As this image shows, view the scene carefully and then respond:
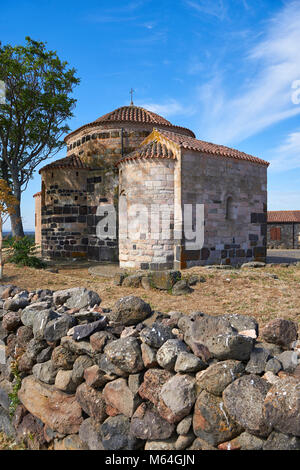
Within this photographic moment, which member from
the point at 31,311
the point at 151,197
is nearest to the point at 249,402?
the point at 31,311

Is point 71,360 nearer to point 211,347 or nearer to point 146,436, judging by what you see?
point 146,436

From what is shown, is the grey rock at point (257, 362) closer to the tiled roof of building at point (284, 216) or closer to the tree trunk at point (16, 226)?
the tree trunk at point (16, 226)

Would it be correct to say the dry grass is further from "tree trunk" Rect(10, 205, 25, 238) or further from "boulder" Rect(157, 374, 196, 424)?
"tree trunk" Rect(10, 205, 25, 238)

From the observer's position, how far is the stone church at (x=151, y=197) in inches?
438

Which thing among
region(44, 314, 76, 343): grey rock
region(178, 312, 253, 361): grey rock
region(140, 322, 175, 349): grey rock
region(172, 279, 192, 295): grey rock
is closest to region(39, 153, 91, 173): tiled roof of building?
region(172, 279, 192, 295): grey rock

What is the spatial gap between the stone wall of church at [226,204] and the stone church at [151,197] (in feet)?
0.12

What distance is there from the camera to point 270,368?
9.77 feet

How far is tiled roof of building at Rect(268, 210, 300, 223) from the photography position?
29109 mm

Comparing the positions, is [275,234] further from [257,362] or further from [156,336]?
[257,362]

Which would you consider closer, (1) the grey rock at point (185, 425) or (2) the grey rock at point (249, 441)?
(2) the grey rock at point (249, 441)

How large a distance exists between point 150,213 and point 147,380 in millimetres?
8078

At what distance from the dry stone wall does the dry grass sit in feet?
5.55

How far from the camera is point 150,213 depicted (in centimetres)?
1125

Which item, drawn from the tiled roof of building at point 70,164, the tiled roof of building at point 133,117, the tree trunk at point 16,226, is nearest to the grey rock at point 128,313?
the tiled roof of building at point 133,117
